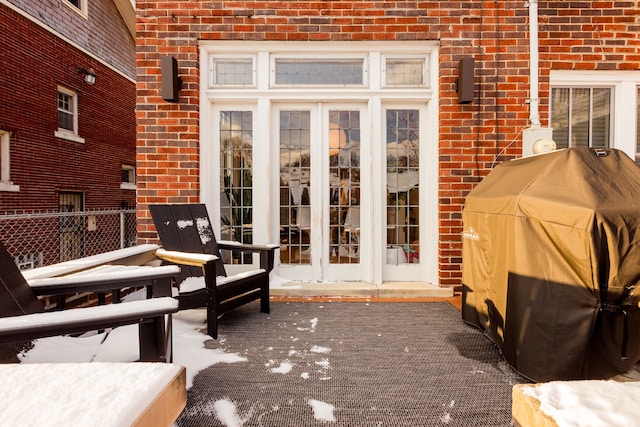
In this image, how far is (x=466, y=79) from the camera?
3293 mm

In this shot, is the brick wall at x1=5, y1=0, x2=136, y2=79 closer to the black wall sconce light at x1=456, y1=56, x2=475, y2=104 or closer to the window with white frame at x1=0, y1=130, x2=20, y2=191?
the window with white frame at x1=0, y1=130, x2=20, y2=191

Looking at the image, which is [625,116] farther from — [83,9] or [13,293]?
[83,9]

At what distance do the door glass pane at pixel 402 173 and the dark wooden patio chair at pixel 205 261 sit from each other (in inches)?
57.4

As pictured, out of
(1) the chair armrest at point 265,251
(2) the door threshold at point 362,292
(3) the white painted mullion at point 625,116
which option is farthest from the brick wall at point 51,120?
(3) the white painted mullion at point 625,116

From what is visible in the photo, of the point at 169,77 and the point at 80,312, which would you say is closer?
the point at 80,312

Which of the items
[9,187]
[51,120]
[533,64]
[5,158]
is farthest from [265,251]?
[51,120]

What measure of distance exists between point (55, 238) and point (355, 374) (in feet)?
29.8

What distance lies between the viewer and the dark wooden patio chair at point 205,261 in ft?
7.91

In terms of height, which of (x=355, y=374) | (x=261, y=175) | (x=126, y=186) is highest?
(x=126, y=186)

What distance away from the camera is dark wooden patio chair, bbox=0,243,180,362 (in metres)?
1.08

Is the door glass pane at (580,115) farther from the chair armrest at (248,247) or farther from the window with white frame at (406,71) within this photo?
the chair armrest at (248,247)

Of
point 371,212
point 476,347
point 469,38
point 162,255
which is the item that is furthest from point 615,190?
point 162,255

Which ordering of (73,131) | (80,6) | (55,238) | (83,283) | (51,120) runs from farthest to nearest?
1. (73,131)
2. (80,6)
3. (51,120)
4. (55,238)
5. (83,283)

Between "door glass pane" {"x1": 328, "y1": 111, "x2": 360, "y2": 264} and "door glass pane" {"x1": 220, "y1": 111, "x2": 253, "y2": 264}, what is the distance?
89 centimetres
